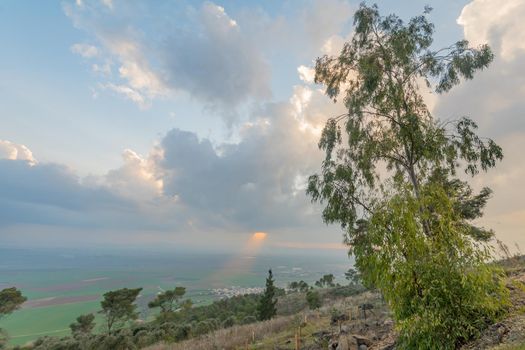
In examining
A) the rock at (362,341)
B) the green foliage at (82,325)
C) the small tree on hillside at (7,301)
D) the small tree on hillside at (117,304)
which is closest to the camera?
the rock at (362,341)

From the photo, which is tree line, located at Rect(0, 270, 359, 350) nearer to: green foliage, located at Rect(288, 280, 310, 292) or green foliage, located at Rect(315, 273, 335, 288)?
green foliage, located at Rect(288, 280, 310, 292)

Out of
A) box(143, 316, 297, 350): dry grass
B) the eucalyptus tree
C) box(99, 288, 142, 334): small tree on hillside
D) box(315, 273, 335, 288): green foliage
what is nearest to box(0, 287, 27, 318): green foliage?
box(99, 288, 142, 334): small tree on hillside

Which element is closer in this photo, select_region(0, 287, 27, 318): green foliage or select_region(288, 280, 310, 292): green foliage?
select_region(0, 287, 27, 318): green foliage

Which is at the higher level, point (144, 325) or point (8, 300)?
point (8, 300)

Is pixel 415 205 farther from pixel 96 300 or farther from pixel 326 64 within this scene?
pixel 96 300

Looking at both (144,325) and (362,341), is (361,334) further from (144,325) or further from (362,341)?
(144,325)

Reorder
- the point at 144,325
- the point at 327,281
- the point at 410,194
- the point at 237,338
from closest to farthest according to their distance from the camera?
the point at 410,194 < the point at 237,338 < the point at 144,325 < the point at 327,281

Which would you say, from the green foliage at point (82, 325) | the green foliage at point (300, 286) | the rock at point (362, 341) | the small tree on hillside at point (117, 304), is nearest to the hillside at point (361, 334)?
the rock at point (362, 341)

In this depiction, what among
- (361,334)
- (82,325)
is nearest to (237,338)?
(361,334)

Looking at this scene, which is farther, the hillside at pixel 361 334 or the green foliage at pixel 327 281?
the green foliage at pixel 327 281

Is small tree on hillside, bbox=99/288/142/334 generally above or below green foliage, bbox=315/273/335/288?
below

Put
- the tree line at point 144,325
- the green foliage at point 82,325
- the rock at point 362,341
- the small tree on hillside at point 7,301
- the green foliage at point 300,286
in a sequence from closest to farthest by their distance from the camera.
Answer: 1. the rock at point 362,341
2. the tree line at point 144,325
3. the small tree on hillside at point 7,301
4. the green foliage at point 82,325
5. the green foliage at point 300,286

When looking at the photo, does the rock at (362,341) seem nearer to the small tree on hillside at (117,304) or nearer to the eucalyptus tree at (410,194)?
the eucalyptus tree at (410,194)

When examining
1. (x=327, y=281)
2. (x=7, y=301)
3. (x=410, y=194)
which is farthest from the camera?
(x=327, y=281)
